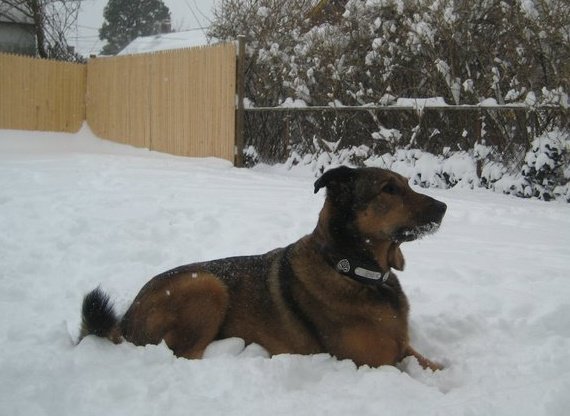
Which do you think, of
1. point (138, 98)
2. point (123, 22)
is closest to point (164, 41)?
point (123, 22)

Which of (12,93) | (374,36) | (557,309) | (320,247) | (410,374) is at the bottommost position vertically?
(410,374)

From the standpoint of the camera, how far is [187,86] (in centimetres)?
1355

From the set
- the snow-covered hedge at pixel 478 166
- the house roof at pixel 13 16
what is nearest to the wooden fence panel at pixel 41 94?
the house roof at pixel 13 16

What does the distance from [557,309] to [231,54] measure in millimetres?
10117

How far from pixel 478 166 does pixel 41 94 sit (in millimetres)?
13446

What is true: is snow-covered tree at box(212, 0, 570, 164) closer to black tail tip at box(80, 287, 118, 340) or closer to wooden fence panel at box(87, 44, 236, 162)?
wooden fence panel at box(87, 44, 236, 162)

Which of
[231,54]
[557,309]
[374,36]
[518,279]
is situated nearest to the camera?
[557,309]

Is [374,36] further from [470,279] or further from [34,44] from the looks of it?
[34,44]

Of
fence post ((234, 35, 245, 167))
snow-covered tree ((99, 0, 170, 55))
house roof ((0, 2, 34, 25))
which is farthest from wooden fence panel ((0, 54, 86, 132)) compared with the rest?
snow-covered tree ((99, 0, 170, 55))

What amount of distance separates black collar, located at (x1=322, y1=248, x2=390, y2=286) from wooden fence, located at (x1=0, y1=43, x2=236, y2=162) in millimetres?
9517

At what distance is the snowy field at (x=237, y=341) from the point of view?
2574mm

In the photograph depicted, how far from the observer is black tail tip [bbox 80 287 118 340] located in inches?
129

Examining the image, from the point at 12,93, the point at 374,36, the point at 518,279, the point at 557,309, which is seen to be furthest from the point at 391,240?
the point at 12,93

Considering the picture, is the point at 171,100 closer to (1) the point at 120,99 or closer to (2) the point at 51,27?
(1) the point at 120,99
